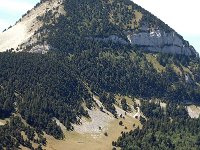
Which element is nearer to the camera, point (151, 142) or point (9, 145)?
point (9, 145)

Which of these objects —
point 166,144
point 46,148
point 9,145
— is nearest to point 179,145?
point 166,144

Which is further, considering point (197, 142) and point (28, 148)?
point (197, 142)

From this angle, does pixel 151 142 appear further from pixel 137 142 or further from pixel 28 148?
pixel 28 148

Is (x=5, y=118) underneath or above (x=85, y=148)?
above

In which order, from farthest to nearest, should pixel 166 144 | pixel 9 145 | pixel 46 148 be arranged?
1. pixel 166 144
2. pixel 46 148
3. pixel 9 145

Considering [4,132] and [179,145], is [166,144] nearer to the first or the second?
[179,145]

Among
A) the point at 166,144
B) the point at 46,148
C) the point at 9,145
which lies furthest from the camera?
the point at 166,144

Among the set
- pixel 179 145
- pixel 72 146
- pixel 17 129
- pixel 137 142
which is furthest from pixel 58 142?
pixel 179 145

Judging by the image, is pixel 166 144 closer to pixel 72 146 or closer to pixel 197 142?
pixel 197 142
